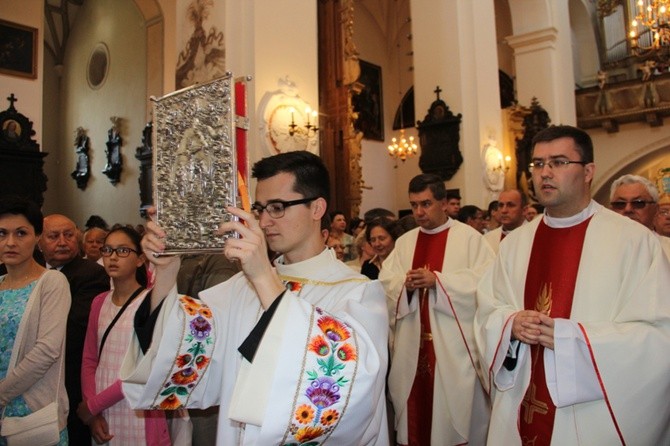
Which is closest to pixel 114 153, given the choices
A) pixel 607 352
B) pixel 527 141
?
pixel 527 141

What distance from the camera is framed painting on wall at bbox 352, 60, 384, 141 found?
16844 mm

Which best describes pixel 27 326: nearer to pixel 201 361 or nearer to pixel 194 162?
pixel 201 361

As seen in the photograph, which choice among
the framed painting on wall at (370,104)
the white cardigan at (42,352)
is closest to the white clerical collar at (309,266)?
the white cardigan at (42,352)

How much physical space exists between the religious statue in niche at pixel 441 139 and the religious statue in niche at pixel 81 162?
8.71 metres

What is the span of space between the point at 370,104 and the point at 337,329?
16.0 m

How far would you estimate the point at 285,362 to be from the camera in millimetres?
1671

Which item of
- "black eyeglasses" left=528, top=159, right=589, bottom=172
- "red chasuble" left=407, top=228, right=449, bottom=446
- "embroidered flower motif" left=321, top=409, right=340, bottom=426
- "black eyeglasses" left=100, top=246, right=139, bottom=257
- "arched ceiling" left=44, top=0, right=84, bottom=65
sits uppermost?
"arched ceiling" left=44, top=0, right=84, bottom=65

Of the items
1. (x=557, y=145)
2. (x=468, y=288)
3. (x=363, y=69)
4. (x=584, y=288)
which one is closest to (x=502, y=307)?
(x=584, y=288)

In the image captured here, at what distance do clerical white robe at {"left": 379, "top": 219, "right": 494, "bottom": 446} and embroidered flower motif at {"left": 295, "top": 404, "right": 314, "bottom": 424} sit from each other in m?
2.60

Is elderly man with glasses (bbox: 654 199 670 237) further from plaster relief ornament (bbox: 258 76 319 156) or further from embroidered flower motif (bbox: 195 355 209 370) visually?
plaster relief ornament (bbox: 258 76 319 156)

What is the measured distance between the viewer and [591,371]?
8.21 feet

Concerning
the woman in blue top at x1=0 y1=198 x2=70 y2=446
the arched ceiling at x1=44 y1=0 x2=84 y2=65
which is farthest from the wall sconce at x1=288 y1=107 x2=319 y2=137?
the arched ceiling at x1=44 y1=0 x2=84 y2=65

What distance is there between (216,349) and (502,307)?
150 cm

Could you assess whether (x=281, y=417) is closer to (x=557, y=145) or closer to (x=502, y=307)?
(x=502, y=307)
